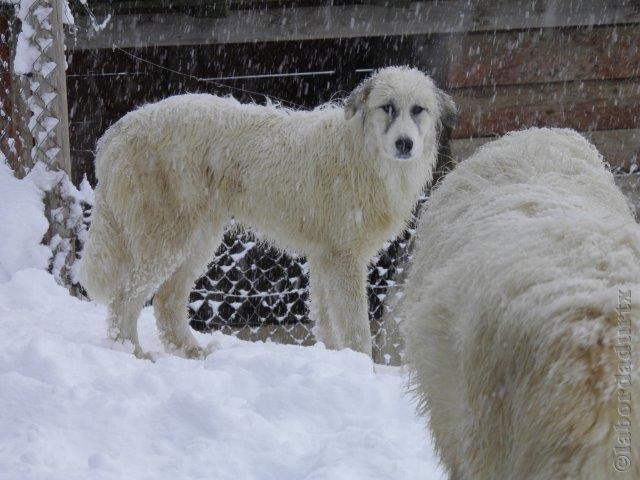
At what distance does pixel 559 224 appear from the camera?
1.57 meters

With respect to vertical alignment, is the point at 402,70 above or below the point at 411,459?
above

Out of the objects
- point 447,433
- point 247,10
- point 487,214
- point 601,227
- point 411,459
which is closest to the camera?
point 601,227

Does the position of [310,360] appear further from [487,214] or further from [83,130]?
[83,130]

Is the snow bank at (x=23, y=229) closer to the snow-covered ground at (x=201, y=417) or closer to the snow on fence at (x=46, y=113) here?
the snow on fence at (x=46, y=113)

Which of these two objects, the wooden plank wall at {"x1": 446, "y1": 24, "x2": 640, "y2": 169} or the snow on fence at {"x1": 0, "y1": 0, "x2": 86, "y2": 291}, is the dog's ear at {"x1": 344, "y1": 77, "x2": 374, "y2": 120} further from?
the wooden plank wall at {"x1": 446, "y1": 24, "x2": 640, "y2": 169}

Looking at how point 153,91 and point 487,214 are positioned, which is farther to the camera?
point 153,91

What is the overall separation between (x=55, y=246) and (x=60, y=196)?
33cm

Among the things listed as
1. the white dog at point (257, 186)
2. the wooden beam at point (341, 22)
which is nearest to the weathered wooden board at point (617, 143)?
the wooden beam at point (341, 22)

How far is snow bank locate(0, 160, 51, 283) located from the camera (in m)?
5.14

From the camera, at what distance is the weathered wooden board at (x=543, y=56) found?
6.98 meters

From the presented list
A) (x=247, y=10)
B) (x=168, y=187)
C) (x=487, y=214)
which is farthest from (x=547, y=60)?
(x=487, y=214)

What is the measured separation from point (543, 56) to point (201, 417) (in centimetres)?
533

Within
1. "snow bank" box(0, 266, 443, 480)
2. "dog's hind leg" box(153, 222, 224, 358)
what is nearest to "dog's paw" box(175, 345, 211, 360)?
"dog's hind leg" box(153, 222, 224, 358)

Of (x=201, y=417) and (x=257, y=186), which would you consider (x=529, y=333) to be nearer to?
(x=201, y=417)
